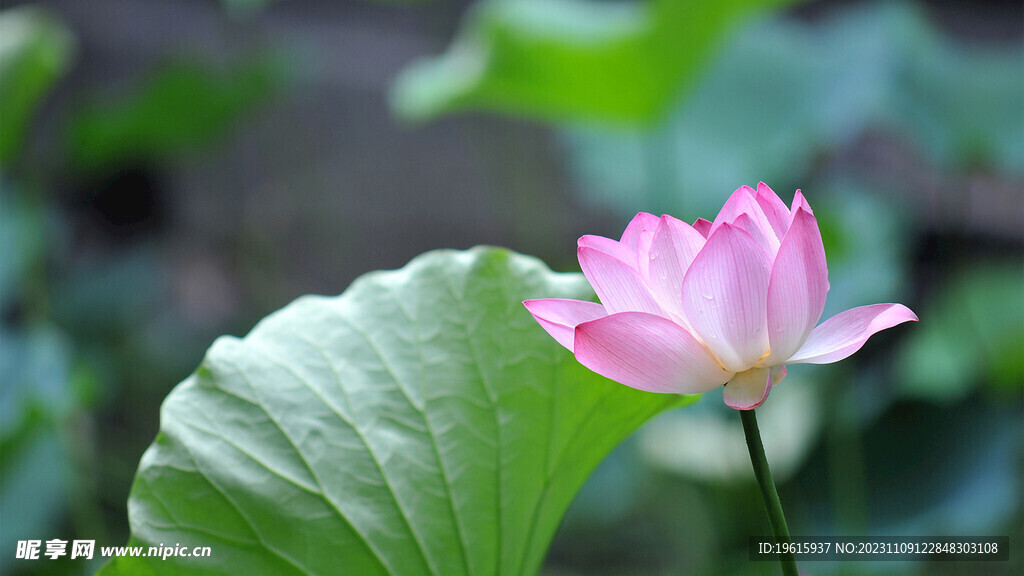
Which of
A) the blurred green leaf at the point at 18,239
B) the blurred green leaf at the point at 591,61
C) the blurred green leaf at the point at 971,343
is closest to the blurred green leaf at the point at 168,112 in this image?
the blurred green leaf at the point at 18,239

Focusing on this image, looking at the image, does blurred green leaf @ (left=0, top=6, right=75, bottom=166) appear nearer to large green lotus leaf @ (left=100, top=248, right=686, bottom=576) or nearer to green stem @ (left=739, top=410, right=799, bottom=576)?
large green lotus leaf @ (left=100, top=248, right=686, bottom=576)

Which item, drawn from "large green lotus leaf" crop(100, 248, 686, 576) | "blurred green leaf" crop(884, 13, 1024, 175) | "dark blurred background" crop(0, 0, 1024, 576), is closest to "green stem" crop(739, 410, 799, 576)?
"large green lotus leaf" crop(100, 248, 686, 576)

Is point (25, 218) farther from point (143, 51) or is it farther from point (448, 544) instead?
point (448, 544)

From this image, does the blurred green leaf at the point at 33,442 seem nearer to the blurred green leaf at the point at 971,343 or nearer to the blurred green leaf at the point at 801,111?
the blurred green leaf at the point at 801,111

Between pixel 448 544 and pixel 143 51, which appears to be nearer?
pixel 448 544

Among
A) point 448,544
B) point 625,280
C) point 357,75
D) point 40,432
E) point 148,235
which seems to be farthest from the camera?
point 357,75

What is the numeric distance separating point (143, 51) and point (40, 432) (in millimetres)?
1055

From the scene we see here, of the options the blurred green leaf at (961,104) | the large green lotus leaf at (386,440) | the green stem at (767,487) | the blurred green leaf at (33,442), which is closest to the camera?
the green stem at (767,487)

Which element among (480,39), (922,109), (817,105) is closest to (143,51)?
(480,39)

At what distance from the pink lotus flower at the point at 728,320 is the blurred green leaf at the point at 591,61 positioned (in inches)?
32.3

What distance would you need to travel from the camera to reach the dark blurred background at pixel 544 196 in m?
1.04

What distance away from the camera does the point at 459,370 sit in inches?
14.6

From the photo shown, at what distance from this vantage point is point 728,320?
22 cm

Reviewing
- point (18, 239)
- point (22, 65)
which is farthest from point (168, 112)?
point (22, 65)
